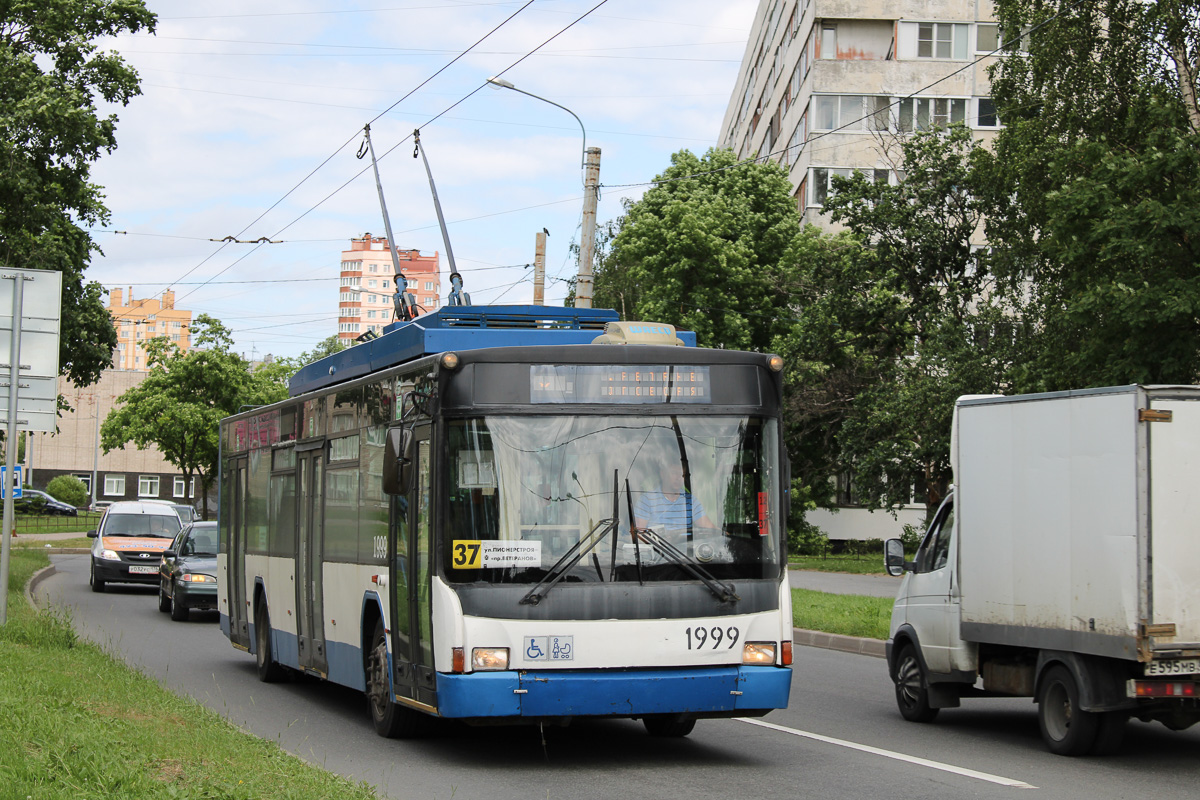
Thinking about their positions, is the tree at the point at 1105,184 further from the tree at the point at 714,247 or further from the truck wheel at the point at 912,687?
the truck wheel at the point at 912,687

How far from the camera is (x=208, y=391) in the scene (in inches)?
2299

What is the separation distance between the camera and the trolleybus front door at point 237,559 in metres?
15.6

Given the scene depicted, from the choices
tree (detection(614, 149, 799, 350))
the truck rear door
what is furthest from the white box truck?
tree (detection(614, 149, 799, 350))

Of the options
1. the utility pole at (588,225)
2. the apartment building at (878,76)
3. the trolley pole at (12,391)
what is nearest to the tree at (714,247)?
the apartment building at (878,76)

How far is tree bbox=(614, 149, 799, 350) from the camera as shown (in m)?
44.1

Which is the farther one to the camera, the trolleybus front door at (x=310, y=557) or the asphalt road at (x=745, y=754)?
the trolleybus front door at (x=310, y=557)

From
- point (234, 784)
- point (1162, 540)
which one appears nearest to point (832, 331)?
point (1162, 540)

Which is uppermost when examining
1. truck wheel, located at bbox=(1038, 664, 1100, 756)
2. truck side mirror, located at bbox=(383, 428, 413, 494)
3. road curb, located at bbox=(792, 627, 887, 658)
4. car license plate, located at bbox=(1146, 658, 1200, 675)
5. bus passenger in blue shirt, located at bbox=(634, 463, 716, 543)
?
truck side mirror, located at bbox=(383, 428, 413, 494)

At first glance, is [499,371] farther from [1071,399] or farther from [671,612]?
[1071,399]

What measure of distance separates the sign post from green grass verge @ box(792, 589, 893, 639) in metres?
9.15

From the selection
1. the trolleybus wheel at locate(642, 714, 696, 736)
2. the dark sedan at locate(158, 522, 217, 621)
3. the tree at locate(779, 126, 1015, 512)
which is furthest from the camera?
the tree at locate(779, 126, 1015, 512)

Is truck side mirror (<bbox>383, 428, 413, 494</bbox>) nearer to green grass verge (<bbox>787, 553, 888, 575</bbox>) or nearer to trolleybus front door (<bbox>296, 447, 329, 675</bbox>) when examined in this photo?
trolleybus front door (<bbox>296, 447, 329, 675</bbox>)

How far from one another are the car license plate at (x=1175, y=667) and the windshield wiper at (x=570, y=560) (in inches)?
137

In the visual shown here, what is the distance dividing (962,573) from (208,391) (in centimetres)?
5076
